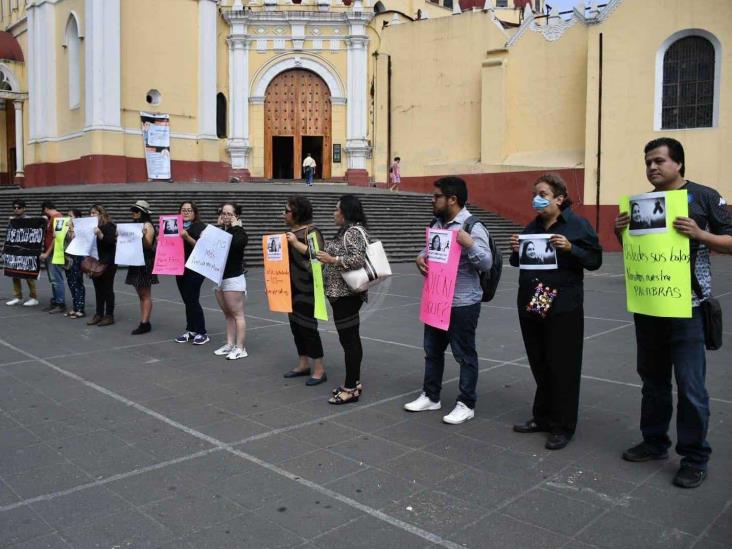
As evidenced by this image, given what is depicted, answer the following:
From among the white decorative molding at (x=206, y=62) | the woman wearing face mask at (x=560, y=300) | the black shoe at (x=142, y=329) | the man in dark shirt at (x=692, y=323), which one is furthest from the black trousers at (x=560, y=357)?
the white decorative molding at (x=206, y=62)

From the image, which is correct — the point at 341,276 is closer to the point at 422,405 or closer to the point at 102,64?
the point at 422,405

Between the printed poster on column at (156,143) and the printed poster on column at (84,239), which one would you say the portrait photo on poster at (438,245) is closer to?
the printed poster on column at (84,239)

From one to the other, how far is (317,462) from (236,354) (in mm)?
3150

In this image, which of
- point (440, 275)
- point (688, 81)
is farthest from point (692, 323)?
point (688, 81)

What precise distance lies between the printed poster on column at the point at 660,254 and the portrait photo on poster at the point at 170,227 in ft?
18.4

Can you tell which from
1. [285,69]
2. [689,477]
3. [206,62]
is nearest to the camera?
[689,477]

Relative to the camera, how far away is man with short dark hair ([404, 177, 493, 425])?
16.3 feet

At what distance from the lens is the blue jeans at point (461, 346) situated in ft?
16.7

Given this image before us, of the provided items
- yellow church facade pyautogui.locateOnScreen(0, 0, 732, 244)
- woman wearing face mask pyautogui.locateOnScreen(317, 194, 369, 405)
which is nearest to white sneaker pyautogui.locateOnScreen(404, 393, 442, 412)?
woman wearing face mask pyautogui.locateOnScreen(317, 194, 369, 405)

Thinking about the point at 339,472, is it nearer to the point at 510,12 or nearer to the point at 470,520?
the point at 470,520

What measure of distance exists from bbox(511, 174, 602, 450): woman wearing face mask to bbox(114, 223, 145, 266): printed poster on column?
5.60m

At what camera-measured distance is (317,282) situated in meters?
6.25

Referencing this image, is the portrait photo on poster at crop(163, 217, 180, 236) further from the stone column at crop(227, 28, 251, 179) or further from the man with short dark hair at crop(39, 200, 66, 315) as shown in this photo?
the stone column at crop(227, 28, 251, 179)

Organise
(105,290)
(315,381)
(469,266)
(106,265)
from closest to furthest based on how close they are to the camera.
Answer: (469,266)
(315,381)
(106,265)
(105,290)
